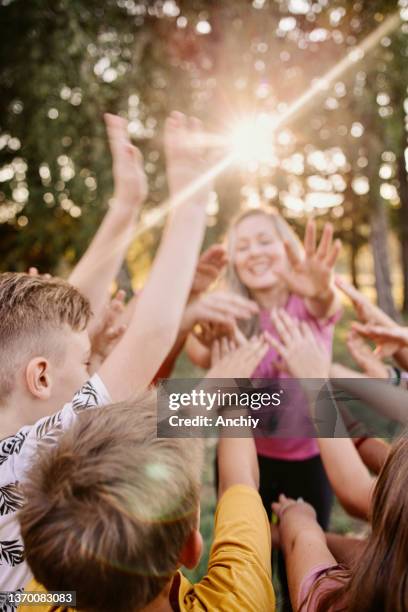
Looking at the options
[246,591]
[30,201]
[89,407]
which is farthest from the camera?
[30,201]

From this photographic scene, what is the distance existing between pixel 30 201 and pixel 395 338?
703 centimetres

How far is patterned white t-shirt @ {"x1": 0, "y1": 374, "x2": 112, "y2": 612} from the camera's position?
1065mm

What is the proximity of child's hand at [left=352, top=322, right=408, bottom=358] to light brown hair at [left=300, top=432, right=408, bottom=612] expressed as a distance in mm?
738

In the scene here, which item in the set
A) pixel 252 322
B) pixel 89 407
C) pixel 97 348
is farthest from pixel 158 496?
pixel 252 322

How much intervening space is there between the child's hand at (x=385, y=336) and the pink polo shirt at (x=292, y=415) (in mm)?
350

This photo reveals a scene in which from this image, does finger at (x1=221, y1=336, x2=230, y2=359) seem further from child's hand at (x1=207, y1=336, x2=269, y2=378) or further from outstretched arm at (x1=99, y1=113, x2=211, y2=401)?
outstretched arm at (x1=99, y1=113, x2=211, y2=401)

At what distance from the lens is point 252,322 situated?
2424mm

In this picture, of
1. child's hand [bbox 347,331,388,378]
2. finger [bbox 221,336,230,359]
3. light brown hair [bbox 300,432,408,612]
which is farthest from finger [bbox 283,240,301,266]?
light brown hair [bbox 300,432,408,612]

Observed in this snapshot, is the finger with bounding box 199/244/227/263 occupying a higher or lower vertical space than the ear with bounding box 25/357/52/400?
higher

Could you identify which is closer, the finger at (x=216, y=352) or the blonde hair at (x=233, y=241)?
the finger at (x=216, y=352)

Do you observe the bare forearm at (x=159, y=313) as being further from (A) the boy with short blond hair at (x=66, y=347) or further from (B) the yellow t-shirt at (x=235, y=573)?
(B) the yellow t-shirt at (x=235, y=573)

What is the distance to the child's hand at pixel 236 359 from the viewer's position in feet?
4.95

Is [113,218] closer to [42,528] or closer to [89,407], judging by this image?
[89,407]

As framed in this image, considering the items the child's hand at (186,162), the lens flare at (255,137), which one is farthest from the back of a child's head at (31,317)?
the lens flare at (255,137)
